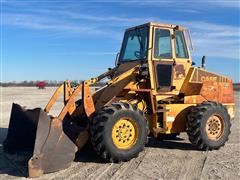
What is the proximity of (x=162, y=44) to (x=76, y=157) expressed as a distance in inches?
135

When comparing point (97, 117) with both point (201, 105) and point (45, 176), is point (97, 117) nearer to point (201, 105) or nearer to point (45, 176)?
point (45, 176)

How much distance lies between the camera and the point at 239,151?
1009cm

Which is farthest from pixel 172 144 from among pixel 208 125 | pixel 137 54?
pixel 137 54

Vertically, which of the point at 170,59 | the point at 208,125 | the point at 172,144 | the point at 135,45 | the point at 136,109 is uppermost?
the point at 135,45

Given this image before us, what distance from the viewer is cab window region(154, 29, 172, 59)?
33.7 feet

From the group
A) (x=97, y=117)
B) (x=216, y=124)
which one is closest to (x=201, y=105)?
(x=216, y=124)

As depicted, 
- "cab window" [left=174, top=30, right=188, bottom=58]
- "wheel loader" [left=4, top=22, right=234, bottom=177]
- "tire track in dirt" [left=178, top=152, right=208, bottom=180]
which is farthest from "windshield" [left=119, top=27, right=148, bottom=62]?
"tire track in dirt" [left=178, top=152, right=208, bottom=180]

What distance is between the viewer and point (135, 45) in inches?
425

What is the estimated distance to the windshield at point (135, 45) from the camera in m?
10.4

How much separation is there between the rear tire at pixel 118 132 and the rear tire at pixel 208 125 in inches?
57.0

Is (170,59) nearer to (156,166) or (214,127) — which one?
(214,127)

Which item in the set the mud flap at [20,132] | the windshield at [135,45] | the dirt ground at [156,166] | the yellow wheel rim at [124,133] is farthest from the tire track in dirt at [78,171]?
the windshield at [135,45]

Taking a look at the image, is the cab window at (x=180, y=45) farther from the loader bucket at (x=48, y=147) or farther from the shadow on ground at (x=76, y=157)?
the loader bucket at (x=48, y=147)

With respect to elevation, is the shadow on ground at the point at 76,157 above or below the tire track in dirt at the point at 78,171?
below
